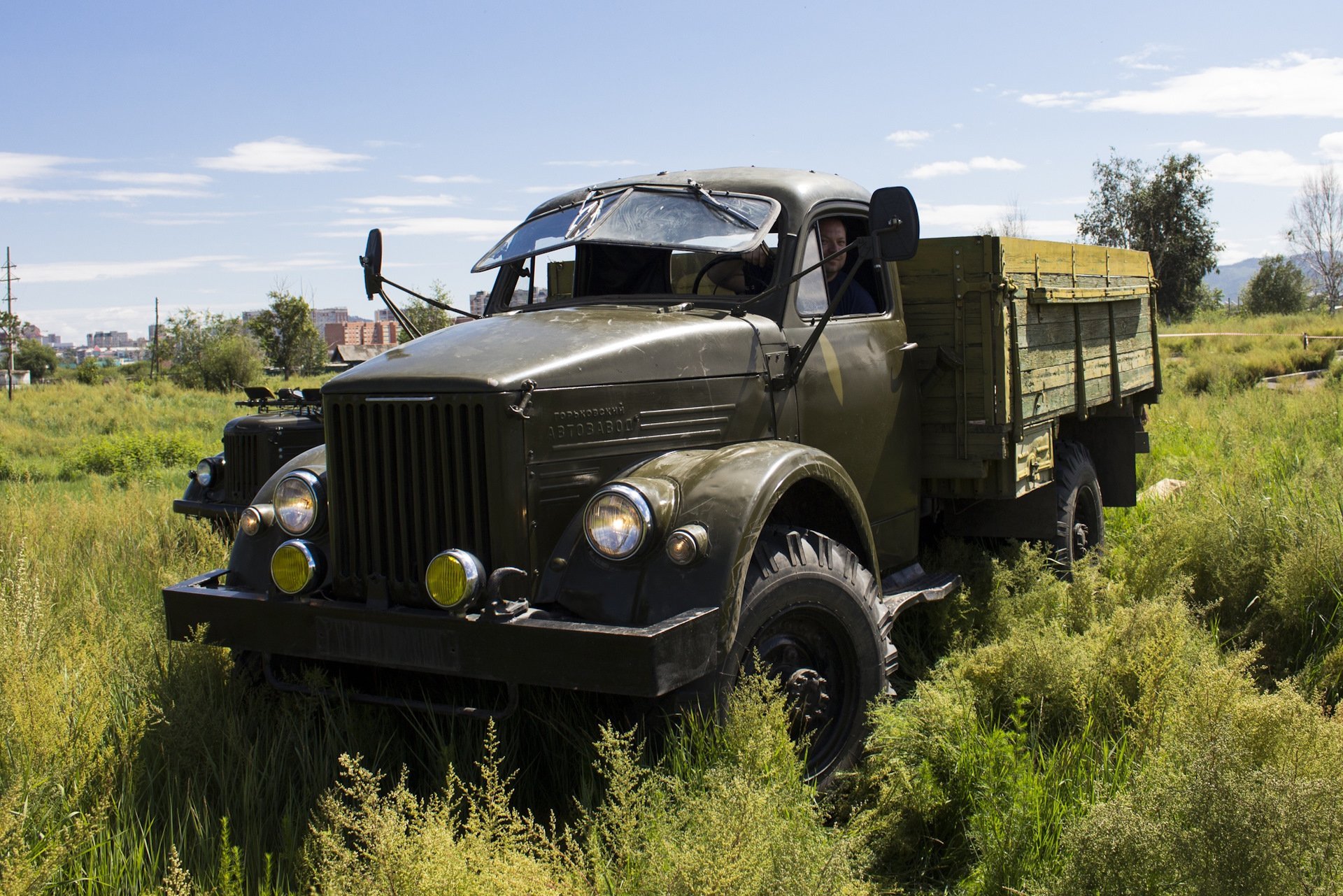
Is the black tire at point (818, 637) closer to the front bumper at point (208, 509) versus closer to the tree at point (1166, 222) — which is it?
the front bumper at point (208, 509)

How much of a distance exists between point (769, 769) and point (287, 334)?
5312 centimetres

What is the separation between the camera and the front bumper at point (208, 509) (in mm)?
7586

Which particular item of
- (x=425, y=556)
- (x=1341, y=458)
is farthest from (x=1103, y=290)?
(x=425, y=556)

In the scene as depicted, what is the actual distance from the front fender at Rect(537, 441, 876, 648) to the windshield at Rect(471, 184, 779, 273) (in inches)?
42.2

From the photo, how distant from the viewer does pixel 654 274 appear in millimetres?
4637

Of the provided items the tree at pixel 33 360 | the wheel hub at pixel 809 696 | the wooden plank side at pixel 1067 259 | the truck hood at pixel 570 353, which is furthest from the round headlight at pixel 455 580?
the tree at pixel 33 360

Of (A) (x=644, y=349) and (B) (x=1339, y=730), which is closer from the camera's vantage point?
(B) (x=1339, y=730)

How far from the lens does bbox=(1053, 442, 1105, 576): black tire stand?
19.8ft

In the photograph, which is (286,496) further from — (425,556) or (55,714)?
(55,714)

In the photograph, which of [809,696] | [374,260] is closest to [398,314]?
[374,260]

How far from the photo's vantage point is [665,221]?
4383mm

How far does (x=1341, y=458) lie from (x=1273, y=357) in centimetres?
1477

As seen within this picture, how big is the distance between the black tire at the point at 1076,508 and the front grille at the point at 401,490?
3638mm

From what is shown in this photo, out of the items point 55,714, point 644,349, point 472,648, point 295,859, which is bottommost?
point 295,859
